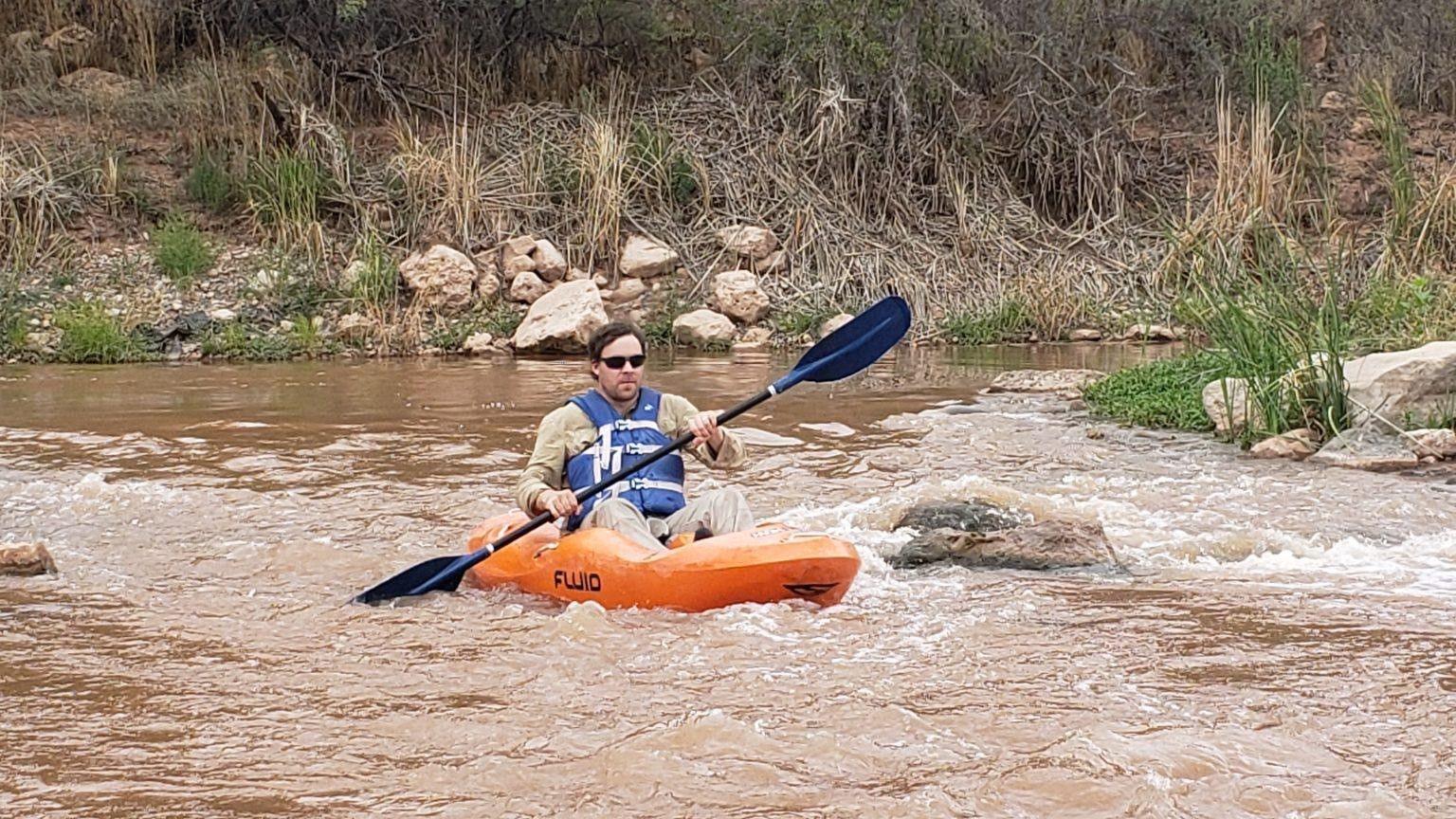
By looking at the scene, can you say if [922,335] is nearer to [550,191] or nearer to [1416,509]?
[550,191]

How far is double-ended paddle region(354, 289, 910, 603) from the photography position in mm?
4951

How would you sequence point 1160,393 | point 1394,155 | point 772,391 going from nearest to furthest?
point 772,391 → point 1160,393 → point 1394,155

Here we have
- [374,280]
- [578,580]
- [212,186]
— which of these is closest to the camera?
[578,580]

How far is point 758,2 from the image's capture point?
1536cm

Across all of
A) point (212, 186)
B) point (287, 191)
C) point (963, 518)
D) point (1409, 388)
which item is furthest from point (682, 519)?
point (212, 186)

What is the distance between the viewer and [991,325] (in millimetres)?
13219

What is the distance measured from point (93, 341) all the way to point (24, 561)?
7.42 m

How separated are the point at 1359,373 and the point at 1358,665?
12.1 feet

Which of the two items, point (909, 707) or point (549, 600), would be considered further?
point (549, 600)

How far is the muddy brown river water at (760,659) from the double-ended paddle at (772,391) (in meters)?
0.10

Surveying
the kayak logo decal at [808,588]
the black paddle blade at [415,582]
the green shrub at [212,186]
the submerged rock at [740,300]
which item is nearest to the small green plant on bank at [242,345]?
the green shrub at [212,186]

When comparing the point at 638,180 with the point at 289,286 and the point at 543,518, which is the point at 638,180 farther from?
the point at 543,518

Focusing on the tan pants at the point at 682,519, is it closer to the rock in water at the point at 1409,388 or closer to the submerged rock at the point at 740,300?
the rock in water at the point at 1409,388

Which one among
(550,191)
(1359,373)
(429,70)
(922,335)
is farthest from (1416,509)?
(429,70)
